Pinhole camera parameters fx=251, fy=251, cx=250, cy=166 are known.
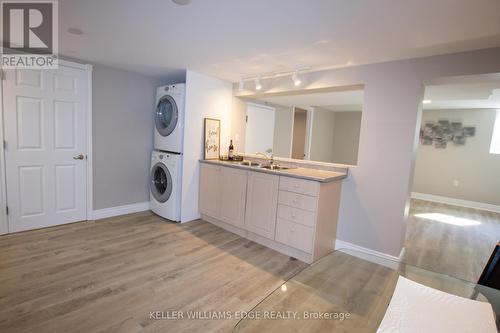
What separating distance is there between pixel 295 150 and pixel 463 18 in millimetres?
4876

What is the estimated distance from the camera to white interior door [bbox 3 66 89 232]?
9.64 ft

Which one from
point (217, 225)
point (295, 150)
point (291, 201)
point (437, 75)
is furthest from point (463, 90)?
point (217, 225)

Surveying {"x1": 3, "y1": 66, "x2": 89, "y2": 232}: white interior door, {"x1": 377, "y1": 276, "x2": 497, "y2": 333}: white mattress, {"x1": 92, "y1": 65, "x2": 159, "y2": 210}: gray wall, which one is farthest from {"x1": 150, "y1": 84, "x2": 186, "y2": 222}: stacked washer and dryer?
{"x1": 377, "y1": 276, "x2": 497, "y2": 333}: white mattress

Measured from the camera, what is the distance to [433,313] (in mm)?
1260

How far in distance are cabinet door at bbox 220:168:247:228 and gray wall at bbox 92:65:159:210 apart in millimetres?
1533

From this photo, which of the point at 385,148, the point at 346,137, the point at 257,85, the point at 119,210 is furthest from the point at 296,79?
the point at 346,137

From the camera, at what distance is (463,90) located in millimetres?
3521

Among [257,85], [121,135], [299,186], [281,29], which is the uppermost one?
[281,29]

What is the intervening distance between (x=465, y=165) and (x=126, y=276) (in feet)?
23.1

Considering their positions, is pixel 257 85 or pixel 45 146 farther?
pixel 257 85

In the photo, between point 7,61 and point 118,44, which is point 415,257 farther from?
point 7,61

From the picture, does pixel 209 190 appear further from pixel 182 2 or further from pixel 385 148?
pixel 182 2

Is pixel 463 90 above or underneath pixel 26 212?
above

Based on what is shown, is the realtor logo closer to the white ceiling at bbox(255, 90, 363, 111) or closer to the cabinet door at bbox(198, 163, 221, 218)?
the cabinet door at bbox(198, 163, 221, 218)
